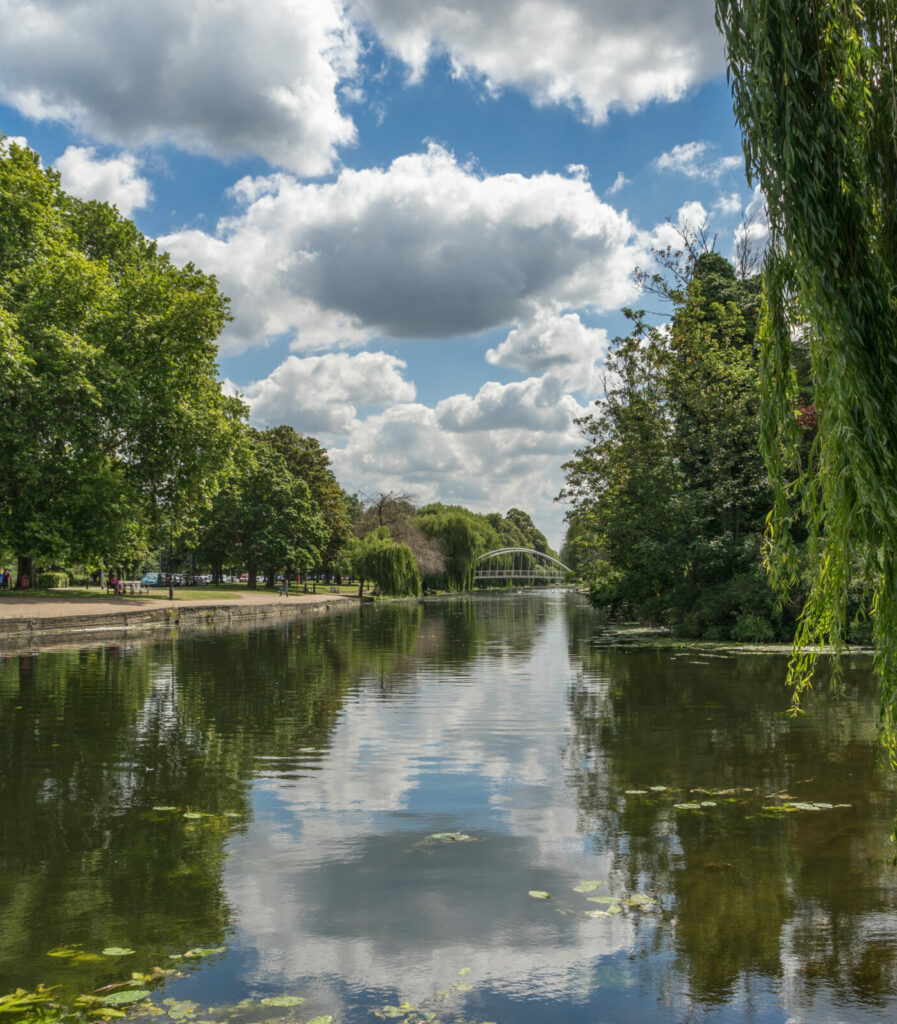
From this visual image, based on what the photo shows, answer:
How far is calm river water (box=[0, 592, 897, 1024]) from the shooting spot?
4.38m

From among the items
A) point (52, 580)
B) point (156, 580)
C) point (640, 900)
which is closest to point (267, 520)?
point (52, 580)

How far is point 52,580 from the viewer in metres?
54.6

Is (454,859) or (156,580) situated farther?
(156,580)

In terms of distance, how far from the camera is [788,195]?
13.7ft

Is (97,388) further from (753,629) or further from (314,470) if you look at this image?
(314,470)

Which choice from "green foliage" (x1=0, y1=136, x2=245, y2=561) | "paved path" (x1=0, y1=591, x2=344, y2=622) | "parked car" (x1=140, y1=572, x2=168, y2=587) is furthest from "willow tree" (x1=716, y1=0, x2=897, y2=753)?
"parked car" (x1=140, y1=572, x2=168, y2=587)

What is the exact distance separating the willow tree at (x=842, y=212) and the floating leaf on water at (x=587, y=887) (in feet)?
7.72

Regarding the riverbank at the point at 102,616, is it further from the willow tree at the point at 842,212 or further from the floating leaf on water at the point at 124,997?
the willow tree at the point at 842,212

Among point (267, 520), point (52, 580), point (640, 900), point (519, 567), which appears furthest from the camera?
point (519, 567)

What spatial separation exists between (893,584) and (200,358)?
3568cm

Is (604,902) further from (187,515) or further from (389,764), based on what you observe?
(187,515)

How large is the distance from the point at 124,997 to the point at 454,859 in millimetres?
2794

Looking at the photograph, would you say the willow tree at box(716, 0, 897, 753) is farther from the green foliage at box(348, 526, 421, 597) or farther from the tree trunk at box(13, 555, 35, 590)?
the green foliage at box(348, 526, 421, 597)

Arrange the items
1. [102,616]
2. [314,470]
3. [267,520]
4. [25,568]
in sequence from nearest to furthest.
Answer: [102,616]
[25,568]
[267,520]
[314,470]
